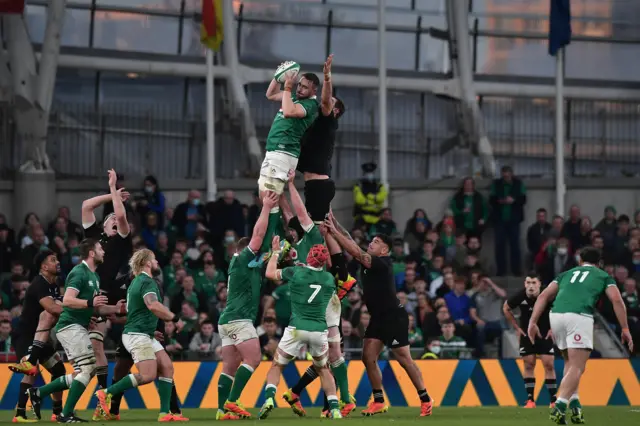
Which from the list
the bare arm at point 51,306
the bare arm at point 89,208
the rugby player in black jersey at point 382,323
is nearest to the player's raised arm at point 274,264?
the rugby player in black jersey at point 382,323

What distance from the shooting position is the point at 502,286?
102 ft

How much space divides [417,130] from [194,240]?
26.3 feet

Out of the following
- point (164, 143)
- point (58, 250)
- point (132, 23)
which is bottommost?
point (58, 250)

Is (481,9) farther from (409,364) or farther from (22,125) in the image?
(409,364)

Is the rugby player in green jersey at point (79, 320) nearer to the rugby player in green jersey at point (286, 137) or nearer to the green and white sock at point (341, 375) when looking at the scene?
the rugby player in green jersey at point (286, 137)

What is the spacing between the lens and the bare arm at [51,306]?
63.5 ft

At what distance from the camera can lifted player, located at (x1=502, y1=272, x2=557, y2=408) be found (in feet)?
76.4

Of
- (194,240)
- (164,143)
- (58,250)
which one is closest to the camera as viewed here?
(58,250)

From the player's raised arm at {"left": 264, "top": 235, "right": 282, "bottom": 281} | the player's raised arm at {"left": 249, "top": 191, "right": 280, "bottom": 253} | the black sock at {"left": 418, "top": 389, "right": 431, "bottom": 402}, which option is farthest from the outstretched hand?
the black sock at {"left": 418, "top": 389, "right": 431, "bottom": 402}

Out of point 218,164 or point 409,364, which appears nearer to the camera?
point 409,364

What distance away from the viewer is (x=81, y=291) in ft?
61.8

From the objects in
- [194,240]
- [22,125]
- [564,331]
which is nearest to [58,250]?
[194,240]

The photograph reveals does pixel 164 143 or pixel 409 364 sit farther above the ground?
pixel 164 143

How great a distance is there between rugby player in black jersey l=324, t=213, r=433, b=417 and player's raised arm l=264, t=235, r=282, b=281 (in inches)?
80.8
